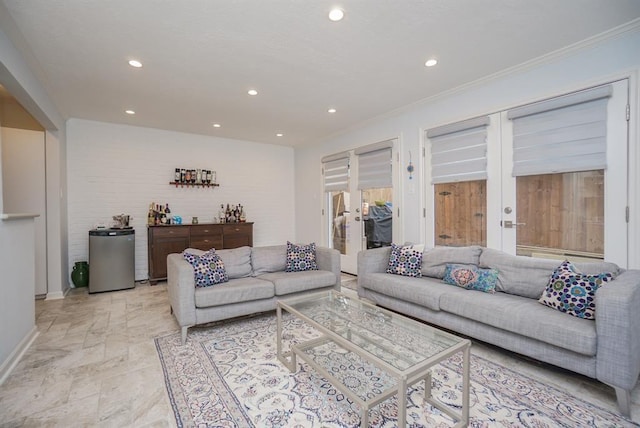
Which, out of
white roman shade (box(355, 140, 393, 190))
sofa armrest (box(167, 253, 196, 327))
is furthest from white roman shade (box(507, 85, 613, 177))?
sofa armrest (box(167, 253, 196, 327))

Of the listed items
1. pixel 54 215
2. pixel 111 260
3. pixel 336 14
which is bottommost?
pixel 111 260

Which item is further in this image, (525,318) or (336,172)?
(336,172)

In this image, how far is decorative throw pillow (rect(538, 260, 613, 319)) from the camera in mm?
2090

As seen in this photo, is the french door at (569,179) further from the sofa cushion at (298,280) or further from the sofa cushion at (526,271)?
the sofa cushion at (298,280)

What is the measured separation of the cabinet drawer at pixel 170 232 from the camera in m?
4.80

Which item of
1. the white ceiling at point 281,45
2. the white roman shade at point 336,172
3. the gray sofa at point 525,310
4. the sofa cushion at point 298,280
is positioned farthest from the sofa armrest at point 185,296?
the white roman shade at point 336,172

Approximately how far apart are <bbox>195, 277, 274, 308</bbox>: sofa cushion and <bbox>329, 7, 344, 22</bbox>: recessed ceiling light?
8.34 ft

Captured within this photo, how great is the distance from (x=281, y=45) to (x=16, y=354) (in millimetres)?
3420

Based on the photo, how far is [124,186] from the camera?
504 centimetres

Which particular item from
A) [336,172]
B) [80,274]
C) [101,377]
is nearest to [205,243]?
[80,274]

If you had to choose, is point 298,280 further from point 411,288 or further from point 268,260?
point 411,288

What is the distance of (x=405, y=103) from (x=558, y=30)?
183cm

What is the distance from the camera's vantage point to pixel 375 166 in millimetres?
4793

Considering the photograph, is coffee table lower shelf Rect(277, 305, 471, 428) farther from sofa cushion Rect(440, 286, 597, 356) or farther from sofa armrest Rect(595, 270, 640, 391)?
sofa armrest Rect(595, 270, 640, 391)
